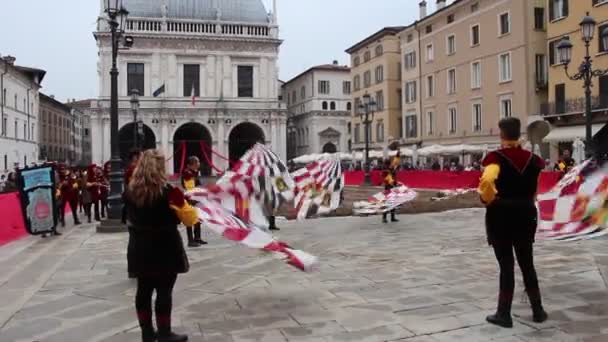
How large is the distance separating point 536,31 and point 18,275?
36.7 metres

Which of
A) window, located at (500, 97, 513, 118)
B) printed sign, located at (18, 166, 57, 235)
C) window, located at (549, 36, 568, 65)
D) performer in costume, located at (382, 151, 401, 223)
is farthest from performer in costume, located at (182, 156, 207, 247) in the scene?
window, located at (500, 97, 513, 118)

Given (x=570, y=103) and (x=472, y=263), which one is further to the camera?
(x=570, y=103)

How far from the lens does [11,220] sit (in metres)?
13.2

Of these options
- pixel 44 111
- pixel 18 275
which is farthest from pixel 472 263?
pixel 44 111

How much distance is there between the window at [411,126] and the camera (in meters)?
51.9

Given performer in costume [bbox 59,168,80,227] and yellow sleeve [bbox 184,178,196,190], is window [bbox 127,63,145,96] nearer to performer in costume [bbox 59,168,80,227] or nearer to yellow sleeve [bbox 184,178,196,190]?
performer in costume [bbox 59,168,80,227]

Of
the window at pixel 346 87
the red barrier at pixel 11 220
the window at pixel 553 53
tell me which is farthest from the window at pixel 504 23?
the window at pixel 346 87

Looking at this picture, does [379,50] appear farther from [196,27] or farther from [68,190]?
[68,190]

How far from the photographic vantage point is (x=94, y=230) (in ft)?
46.8

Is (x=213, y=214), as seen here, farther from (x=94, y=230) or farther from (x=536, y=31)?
(x=536, y=31)

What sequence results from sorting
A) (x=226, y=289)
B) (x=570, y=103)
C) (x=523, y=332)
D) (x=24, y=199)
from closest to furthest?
(x=523, y=332) < (x=226, y=289) < (x=24, y=199) < (x=570, y=103)

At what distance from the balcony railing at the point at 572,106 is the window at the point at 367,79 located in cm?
2533

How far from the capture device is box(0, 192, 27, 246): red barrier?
41.4ft

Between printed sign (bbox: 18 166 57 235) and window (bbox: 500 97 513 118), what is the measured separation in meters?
33.1
